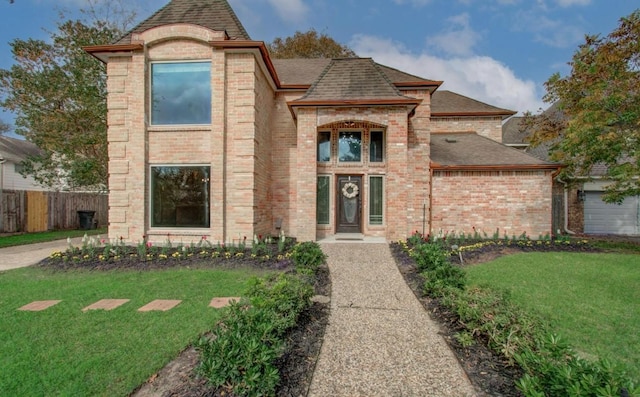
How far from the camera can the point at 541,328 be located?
3062 mm

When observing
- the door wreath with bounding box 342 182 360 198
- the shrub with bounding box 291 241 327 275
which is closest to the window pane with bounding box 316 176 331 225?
the door wreath with bounding box 342 182 360 198

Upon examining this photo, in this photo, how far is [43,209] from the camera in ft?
48.8

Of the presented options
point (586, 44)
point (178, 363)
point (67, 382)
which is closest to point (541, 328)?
point (178, 363)

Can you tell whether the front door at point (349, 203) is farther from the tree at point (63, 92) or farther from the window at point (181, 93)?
the tree at point (63, 92)

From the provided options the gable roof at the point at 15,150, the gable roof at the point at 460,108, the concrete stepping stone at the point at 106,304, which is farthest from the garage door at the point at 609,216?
the gable roof at the point at 15,150

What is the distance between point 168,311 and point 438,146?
466 inches

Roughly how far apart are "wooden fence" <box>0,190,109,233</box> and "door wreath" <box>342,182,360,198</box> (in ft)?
48.1

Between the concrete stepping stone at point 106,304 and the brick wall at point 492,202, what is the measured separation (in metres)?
9.55

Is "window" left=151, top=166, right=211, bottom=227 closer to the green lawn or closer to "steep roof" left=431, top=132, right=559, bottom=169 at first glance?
the green lawn

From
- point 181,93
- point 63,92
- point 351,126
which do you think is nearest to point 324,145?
point 351,126

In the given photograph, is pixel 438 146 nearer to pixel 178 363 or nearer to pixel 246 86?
pixel 246 86

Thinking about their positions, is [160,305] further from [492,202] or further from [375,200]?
[492,202]

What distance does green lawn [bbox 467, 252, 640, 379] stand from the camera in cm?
360

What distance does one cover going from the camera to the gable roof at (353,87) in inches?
380
